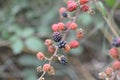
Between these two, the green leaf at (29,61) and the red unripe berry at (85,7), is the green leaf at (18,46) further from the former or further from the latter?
the red unripe berry at (85,7)

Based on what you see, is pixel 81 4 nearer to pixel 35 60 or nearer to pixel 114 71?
pixel 114 71

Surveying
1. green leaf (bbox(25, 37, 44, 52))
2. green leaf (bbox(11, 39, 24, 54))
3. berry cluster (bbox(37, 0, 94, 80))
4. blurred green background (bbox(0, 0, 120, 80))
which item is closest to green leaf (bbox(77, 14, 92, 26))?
blurred green background (bbox(0, 0, 120, 80))

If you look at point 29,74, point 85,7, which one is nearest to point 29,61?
point 29,74

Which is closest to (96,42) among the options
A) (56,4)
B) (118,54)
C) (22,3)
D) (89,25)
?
(89,25)

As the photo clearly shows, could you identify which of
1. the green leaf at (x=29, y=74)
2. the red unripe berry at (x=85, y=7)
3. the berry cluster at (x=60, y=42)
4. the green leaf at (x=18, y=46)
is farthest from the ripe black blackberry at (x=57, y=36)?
the green leaf at (x=29, y=74)

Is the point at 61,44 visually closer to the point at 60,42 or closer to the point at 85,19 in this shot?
the point at 60,42

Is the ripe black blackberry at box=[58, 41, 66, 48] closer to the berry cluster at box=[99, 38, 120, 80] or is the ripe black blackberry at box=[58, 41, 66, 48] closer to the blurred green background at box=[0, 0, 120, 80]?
the berry cluster at box=[99, 38, 120, 80]

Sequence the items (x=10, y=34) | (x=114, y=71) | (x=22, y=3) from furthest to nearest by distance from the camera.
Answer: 1. (x=22, y=3)
2. (x=10, y=34)
3. (x=114, y=71)
